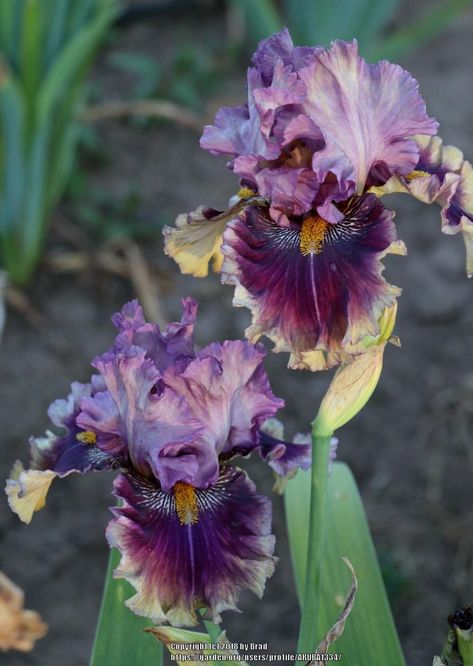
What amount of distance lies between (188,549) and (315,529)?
124 millimetres

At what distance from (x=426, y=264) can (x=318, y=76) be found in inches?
76.1

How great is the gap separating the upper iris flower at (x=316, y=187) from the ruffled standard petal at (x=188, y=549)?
16cm

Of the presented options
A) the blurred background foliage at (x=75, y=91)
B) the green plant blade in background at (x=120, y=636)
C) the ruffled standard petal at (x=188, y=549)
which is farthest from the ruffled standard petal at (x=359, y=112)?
the blurred background foliage at (x=75, y=91)

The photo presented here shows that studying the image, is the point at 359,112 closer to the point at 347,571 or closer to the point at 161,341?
the point at 161,341

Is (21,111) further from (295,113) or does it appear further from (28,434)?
(295,113)

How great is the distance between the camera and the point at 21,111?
2.20 metres

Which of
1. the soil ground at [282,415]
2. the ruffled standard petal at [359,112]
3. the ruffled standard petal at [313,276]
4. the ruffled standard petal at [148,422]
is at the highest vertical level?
the soil ground at [282,415]

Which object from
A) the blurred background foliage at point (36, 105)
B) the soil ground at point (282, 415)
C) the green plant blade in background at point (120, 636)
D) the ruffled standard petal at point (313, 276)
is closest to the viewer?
the ruffled standard petal at point (313, 276)

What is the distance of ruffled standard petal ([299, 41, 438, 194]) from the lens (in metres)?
0.75

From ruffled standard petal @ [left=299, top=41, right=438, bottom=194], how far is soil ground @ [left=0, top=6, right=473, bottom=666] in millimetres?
1219

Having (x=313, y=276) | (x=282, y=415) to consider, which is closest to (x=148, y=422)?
(x=313, y=276)

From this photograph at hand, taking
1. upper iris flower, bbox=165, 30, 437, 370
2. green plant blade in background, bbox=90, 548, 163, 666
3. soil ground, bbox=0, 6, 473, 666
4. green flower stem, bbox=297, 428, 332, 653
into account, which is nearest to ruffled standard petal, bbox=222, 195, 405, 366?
upper iris flower, bbox=165, 30, 437, 370

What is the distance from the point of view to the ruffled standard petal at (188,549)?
76cm

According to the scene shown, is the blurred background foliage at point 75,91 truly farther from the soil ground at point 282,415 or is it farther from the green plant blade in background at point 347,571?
the green plant blade in background at point 347,571
